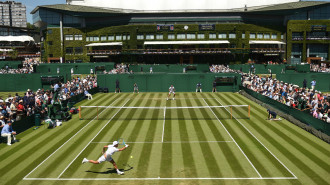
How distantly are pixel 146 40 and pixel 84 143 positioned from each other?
229 ft

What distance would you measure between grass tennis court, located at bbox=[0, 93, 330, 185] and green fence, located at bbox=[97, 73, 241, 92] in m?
17.7

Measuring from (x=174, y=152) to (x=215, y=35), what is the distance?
73.1 meters

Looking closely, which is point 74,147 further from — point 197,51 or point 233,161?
point 197,51

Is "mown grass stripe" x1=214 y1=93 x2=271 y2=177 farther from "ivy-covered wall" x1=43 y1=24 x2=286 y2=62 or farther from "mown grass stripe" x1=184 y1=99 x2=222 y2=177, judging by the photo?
"ivy-covered wall" x1=43 y1=24 x2=286 y2=62

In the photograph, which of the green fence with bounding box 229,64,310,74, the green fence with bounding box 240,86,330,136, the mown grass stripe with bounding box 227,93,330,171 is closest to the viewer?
the mown grass stripe with bounding box 227,93,330,171

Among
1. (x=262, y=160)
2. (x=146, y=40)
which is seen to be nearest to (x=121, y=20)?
(x=146, y=40)

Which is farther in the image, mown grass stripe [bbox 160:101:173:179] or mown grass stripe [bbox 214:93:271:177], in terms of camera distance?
mown grass stripe [bbox 214:93:271:177]

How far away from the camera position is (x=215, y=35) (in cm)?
8638

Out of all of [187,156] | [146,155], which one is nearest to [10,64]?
[146,155]

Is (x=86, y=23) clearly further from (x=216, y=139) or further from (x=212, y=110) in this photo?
(x=216, y=139)

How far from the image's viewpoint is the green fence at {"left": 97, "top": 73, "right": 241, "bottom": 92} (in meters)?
45.9

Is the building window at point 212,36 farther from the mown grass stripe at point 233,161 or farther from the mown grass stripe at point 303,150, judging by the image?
the mown grass stripe at point 233,161

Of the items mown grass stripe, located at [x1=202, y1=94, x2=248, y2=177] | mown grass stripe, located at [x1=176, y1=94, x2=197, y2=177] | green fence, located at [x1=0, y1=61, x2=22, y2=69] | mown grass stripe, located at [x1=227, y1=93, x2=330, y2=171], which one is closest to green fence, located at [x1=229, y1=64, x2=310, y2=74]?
mown grass stripe, located at [x1=227, y1=93, x2=330, y2=171]

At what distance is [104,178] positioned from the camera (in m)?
14.4
